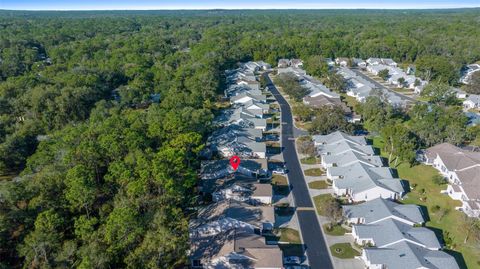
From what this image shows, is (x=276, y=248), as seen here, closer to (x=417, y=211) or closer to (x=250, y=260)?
Answer: (x=250, y=260)

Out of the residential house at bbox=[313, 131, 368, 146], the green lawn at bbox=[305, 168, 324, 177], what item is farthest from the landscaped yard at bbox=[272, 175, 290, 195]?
the residential house at bbox=[313, 131, 368, 146]

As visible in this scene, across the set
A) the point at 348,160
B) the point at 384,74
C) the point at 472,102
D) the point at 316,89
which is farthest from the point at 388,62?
the point at 348,160

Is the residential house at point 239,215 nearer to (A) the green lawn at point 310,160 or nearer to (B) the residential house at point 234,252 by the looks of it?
(B) the residential house at point 234,252

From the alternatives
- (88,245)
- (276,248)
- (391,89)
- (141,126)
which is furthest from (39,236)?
(391,89)

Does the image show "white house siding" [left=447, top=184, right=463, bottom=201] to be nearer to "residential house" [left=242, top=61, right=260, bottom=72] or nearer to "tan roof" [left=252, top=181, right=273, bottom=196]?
"tan roof" [left=252, top=181, right=273, bottom=196]

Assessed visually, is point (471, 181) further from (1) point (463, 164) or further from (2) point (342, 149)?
(2) point (342, 149)

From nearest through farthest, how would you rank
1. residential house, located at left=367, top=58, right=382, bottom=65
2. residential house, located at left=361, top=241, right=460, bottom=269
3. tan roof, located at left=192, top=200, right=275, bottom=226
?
1. residential house, located at left=361, top=241, right=460, bottom=269
2. tan roof, located at left=192, top=200, right=275, bottom=226
3. residential house, located at left=367, top=58, right=382, bottom=65
